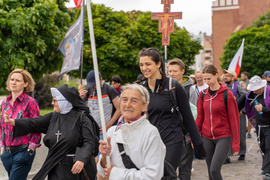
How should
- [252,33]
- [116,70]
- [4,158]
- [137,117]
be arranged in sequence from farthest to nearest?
1. [252,33]
2. [116,70]
3. [4,158]
4. [137,117]

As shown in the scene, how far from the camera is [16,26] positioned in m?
12.4

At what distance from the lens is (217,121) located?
19.0ft

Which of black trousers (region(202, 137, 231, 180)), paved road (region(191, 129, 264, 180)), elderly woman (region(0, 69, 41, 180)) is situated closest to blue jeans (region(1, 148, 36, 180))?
elderly woman (region(0, 69, 41, 180))

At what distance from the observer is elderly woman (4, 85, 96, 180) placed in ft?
14.2

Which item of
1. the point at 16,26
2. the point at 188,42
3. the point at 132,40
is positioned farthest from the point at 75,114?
the point at 188,42

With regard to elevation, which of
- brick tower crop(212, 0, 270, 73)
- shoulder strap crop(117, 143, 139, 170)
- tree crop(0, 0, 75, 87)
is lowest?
shoulder strap crop(117, 143, 139, 170)

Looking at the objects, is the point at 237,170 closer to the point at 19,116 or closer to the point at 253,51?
the point at 19,116

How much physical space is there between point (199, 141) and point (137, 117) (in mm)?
1636

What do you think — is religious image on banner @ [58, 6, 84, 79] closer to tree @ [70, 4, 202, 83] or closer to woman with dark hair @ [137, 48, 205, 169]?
woman with dark hair @ [137, 48, 205, 169]

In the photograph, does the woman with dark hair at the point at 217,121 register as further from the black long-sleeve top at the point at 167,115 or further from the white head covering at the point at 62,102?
the white head covering at the point at 62,102

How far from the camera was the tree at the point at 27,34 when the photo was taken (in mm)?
12586

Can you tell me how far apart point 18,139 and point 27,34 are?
27.5 feet

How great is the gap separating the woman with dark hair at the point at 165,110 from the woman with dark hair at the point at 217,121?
4.67 feet

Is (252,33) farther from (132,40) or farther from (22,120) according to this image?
(22,120)
